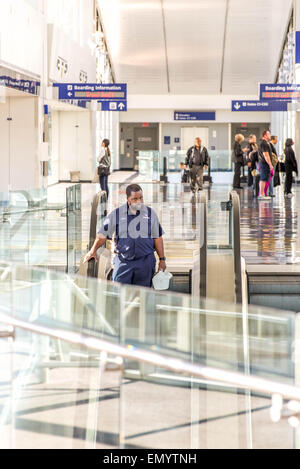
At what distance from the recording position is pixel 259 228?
15250 millimetres

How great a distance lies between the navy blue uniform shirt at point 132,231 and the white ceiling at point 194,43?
27.8 metres

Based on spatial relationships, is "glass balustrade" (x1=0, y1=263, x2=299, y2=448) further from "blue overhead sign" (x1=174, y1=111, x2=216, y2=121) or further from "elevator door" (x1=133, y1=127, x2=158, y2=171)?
"elevator door" (x1=133, y1=127, x2=158, y2=171)

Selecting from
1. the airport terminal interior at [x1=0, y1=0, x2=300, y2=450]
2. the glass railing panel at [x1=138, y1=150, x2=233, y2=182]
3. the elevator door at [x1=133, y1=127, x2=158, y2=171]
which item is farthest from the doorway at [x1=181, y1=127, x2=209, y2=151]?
the airport terminal interior at [x1=0, y1=0, x2=300, y2=450]

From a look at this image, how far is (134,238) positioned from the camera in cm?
801

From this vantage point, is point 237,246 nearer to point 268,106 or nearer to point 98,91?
point 98,91

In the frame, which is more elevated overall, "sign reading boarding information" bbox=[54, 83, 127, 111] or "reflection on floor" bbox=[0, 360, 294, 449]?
"sign reading boarding information" bbox=[54, 83, 127, 111]

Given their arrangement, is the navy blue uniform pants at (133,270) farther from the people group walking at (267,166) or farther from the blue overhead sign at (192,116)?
the blue overhead sign at (192,116)

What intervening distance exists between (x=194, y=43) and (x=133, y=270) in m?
31.7

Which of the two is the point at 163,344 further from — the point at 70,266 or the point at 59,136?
the point at 59,136

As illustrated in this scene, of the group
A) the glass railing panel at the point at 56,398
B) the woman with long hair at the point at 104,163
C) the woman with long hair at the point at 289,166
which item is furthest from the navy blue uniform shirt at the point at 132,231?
the woman with long hair at the point at 289,166

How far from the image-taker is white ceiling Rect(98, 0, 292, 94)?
115ft

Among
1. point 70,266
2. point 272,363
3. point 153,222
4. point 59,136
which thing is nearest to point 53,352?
point 272,363

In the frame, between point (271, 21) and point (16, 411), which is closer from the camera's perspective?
point (16, 411)
